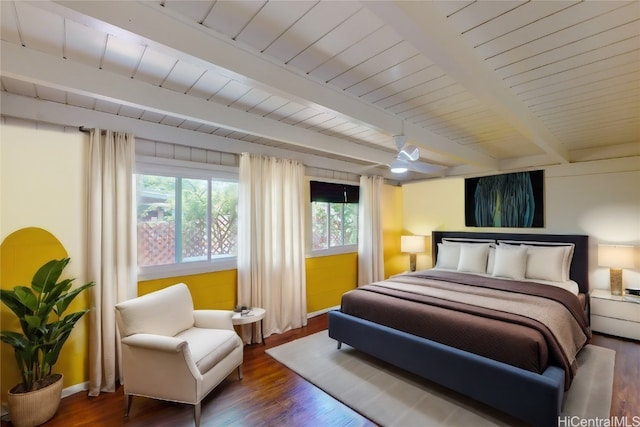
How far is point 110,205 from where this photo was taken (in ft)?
8.22

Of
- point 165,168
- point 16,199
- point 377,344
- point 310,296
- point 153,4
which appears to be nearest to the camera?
point 153,4

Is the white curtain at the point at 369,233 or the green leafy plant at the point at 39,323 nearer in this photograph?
the green leafy plant at the point at 39,323

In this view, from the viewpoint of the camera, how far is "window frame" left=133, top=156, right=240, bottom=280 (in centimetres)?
278

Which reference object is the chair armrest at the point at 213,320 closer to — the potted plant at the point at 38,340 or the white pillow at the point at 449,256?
the potted plant at the point at 38,340

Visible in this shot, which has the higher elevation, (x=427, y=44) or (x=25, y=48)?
(x=25, y=48)

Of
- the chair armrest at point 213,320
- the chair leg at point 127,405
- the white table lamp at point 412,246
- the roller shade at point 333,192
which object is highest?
the roller shade at point 333,192

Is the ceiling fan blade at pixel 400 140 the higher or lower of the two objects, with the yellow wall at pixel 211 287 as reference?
higher

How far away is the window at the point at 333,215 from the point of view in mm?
4262

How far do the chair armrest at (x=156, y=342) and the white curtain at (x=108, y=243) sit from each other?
1.74ft

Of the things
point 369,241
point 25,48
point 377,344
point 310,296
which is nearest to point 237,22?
point 25,48

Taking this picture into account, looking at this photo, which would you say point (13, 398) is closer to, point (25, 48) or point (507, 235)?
point (25, 48)

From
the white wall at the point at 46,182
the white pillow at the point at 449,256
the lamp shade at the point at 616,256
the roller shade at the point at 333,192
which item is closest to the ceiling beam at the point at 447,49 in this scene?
the lamp shade at the point at 616,256

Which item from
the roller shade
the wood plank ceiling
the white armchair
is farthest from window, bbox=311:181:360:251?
the white armchair

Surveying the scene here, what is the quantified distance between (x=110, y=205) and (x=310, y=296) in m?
2.66
